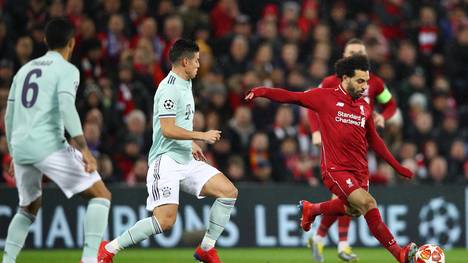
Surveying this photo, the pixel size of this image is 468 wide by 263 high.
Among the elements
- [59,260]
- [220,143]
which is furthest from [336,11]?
[59,260]

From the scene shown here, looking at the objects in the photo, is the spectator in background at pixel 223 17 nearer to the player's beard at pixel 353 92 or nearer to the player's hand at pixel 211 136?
the player's beard at pixel 353 92

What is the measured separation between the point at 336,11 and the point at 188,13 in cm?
282

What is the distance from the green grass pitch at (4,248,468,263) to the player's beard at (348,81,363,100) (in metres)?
2.61

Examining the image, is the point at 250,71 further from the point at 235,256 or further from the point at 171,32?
the point at 235,256

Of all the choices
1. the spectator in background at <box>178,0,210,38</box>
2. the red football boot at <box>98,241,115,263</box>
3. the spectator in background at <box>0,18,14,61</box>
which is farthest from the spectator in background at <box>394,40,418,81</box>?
the red football boot at <box>98,241,115,263</box>

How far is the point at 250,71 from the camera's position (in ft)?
53.4

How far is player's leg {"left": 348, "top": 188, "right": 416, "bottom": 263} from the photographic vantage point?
980 cm

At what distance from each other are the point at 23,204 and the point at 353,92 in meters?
3.31

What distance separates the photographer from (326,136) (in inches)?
402

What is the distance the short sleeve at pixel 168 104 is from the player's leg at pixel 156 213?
0.50 meters

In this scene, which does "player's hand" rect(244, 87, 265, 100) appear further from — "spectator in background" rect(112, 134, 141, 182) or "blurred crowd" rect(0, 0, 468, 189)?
"spectator in background" rect(112, 134, 141, 182)

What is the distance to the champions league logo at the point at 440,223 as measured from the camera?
47.9 feet

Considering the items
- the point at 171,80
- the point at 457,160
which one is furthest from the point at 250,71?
the point at 171,80

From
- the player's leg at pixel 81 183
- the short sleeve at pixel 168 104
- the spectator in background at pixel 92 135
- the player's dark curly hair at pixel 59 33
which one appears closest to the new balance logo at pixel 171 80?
the short sleeve at pixel 168 104
